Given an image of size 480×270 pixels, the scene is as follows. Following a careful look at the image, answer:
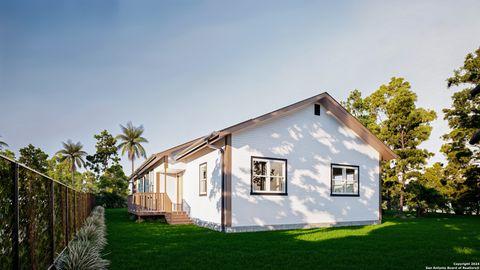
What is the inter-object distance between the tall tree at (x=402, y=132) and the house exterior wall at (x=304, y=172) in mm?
7173

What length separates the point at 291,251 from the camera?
891cm

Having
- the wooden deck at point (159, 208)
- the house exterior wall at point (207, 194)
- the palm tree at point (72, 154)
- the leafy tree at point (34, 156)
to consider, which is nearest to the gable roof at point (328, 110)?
the house exterior wall at point (207, 194)

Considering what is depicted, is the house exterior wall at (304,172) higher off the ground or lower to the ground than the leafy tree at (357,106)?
lower

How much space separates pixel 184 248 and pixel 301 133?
25.6 feet

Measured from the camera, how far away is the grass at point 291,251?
738cm

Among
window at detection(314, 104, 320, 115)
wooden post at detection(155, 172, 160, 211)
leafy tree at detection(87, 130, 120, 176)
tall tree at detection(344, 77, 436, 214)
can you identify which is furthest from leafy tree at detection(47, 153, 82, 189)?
window at detection(314, 104, 320, 115)

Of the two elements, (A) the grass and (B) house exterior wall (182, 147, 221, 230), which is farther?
(B) house exterior wall (182, 147, 221, 230)

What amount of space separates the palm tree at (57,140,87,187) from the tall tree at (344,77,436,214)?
4600cm

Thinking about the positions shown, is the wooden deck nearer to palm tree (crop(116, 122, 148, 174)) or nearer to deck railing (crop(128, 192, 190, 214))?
deck railing (crop(128, 192, 190, 214))

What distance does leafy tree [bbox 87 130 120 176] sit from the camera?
5281 centimetres

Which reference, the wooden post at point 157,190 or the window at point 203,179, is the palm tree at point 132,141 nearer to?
the wooden post at point 157,190

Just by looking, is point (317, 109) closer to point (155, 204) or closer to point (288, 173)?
point (288, 173)

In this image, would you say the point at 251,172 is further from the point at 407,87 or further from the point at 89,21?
the point at 407,87

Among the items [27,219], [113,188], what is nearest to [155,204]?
[27,219]
